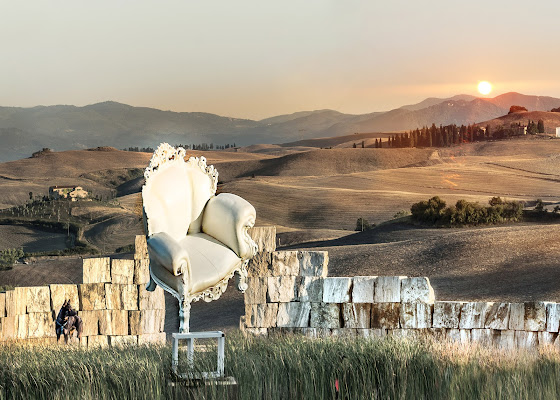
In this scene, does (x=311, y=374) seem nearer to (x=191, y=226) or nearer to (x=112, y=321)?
(x=191, y=226)

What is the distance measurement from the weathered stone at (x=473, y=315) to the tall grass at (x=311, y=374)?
2176 mm

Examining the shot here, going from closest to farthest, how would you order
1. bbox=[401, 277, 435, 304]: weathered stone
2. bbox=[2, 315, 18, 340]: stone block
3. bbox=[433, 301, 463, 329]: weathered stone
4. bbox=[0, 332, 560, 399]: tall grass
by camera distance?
bbox=[0, 332, 560, 399]: tall grass → bbox=[433, 301, 463, 329]: weathered stone → bbox=[401, 277, 435, 304]: weathered stone → bbox=[2, 315, 18, 340]: stone block

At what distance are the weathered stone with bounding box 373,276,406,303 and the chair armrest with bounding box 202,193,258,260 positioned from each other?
2.21m

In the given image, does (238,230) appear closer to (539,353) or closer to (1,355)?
(1,355)

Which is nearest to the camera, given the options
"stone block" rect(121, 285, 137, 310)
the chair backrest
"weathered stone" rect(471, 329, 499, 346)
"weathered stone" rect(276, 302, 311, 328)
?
the chair backrest

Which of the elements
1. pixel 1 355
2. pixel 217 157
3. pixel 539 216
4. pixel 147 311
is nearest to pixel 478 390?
pixel 1 355

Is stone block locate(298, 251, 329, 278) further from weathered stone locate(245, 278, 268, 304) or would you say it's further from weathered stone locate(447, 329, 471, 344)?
weathered stone locate(447, 329, 471, 344)

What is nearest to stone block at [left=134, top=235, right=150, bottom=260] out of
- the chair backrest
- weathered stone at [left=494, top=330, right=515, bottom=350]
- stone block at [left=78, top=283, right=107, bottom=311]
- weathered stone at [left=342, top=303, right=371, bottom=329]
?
stone block at [left=78, top=283, right=107, bottom=311]

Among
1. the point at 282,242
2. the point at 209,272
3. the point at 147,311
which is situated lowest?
the point at 282,242

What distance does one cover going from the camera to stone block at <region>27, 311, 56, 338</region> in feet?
34.4

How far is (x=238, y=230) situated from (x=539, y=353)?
309 cm

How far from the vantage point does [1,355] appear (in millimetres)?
7559

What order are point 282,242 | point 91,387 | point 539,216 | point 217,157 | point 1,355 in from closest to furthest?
point 91,387
point 1,355
point 539,216
point 282,242
point 217,157

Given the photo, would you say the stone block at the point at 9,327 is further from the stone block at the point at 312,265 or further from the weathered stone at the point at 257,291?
the stone block at the point at 312,265
